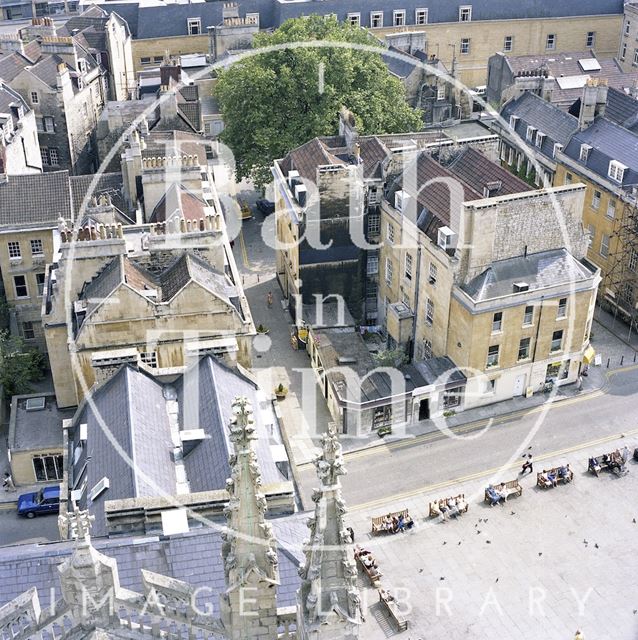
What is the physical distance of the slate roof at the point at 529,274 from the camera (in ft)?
173

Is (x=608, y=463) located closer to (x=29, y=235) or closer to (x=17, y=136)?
(x=29, y=235)

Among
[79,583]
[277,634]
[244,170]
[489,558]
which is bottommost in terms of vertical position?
[489,558]

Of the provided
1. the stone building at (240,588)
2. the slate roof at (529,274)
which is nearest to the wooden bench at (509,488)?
the slate roof at (529,274)

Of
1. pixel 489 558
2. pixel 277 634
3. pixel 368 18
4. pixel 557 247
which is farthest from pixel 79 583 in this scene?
pixel 368 18

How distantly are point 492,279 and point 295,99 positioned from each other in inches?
1188

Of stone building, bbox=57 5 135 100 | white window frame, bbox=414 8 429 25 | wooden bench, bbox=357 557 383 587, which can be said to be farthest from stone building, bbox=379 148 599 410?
white window frame, bbox=414 8 429 25

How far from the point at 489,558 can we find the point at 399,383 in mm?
13102

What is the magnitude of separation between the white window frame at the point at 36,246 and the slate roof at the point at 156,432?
65.4 ft

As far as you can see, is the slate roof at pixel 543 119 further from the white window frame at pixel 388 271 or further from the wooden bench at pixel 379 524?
the wooden bench at pixel 379 524

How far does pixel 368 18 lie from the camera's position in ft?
339

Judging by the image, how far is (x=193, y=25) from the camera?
342 ft

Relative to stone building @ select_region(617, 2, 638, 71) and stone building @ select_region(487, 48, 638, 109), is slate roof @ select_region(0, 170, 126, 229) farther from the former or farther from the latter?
stone building @ select_region(617, 2, 638, 71)

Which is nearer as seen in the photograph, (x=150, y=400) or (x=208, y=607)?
(x=208, y=607)

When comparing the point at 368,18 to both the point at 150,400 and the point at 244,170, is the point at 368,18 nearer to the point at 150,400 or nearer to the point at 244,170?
the point at 244,170
